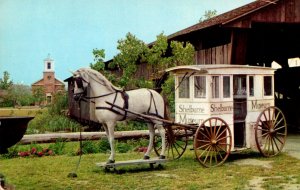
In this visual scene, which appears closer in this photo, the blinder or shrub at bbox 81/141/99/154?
the blinder

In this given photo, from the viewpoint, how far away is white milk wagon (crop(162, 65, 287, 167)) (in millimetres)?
12320

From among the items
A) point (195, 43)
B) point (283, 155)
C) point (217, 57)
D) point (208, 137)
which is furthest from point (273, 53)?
point (208, 137)

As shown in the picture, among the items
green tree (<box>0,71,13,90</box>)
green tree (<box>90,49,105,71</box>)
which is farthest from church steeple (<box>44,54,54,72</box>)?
green tree (<box>90,49,105,71</box>)

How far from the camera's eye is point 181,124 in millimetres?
11961

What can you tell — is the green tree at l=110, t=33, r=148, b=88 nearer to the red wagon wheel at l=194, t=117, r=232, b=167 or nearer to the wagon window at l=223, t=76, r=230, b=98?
the wagon window at l=223, t=76, r=230, b=98

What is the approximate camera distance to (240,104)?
13344mm

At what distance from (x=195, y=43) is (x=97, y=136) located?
799cm

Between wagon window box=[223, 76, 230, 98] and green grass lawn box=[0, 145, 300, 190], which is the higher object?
wagon window box=[223, 76, 230, 98]

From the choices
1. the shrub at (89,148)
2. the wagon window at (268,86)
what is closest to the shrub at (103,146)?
the shrub at (89,148)

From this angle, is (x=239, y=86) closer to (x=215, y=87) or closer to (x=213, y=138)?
(x=215, y=87)

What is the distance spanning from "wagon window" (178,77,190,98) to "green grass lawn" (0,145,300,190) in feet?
5.77

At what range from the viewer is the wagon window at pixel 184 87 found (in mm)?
12863

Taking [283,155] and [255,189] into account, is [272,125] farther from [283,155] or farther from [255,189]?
[255,189]

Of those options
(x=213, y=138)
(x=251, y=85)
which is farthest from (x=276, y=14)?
(x=213, y=138)
